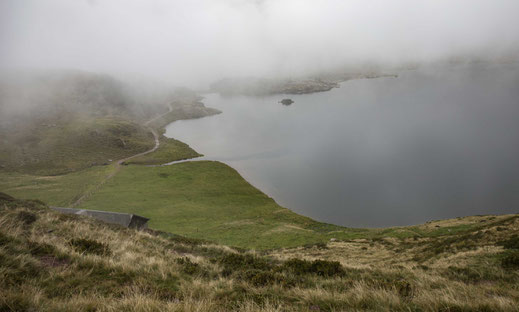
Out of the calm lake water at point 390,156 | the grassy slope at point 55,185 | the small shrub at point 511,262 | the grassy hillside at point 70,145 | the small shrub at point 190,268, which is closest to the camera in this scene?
the small shrub at point 190,268

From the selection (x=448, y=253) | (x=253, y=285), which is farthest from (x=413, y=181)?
(x=253, y=285)

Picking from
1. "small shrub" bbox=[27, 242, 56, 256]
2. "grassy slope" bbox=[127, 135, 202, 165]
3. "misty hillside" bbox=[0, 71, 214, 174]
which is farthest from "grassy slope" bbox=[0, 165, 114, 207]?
"small shrub" bbox=[27, 242, 56, 256]

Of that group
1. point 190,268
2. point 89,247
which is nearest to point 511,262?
point 190,268

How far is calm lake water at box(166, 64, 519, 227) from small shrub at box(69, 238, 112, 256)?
165 ft

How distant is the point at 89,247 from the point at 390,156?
85.4 metres

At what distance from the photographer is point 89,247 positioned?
10070 mm

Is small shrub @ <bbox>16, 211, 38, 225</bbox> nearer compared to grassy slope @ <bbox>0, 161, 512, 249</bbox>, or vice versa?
small shrub @ <bbox>16, 211, 38, 225</bbox>

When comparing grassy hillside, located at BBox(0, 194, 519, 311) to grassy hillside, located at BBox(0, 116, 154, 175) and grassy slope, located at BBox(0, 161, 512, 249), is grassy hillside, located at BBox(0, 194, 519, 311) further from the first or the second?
grassy hillside, located at BBox(0, 116, 154, 175)

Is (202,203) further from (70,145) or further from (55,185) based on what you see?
(70,145)

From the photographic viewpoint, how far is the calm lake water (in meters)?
56.6

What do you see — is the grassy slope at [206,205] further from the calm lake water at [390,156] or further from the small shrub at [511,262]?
the small shrub at [511,262]

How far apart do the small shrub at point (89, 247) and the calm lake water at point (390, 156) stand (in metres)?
50.2

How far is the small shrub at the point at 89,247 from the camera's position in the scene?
9641mm

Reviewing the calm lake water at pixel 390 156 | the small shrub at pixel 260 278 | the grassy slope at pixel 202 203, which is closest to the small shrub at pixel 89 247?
the small shrub at pixel 260 278
